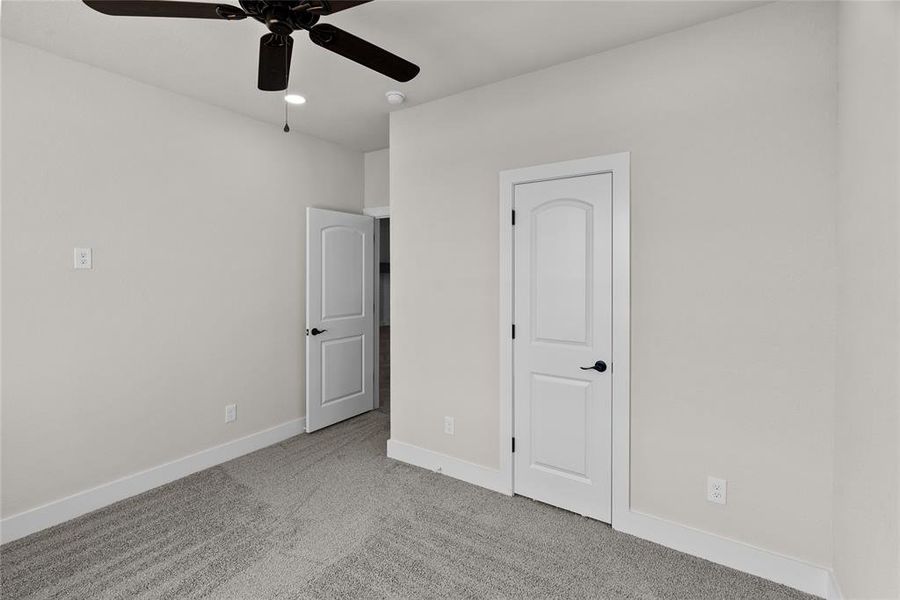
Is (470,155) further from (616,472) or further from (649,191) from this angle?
(616,472)

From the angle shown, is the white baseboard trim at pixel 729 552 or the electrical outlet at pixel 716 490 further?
the electrical outlet at pixel 716 490

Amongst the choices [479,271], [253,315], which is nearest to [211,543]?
[253,315]

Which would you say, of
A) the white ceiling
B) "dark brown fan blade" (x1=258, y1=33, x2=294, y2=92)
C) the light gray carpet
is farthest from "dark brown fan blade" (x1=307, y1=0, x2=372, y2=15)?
the light gray carpet

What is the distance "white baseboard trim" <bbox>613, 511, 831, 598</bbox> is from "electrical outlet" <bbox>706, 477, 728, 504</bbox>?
0.18 meters

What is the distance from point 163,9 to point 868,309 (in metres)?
2.62

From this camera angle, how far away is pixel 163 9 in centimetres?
158

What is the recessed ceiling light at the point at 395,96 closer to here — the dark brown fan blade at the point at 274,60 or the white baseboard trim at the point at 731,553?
the dark brown fan blade at the point at 274,60

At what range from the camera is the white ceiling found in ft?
6.98

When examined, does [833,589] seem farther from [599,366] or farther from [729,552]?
[599,366]

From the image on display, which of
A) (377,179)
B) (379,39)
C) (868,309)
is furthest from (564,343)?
(377,179)

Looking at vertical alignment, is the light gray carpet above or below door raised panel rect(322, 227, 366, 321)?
below

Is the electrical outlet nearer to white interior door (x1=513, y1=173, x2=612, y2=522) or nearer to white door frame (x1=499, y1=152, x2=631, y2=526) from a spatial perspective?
white door frame (x1=499, y1=152, x2=631, y2=526)

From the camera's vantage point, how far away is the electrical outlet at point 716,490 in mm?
2213

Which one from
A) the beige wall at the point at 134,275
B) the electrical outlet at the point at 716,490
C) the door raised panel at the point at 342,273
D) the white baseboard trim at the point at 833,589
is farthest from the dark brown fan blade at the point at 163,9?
the white baseboard trim at the point at 833,589
